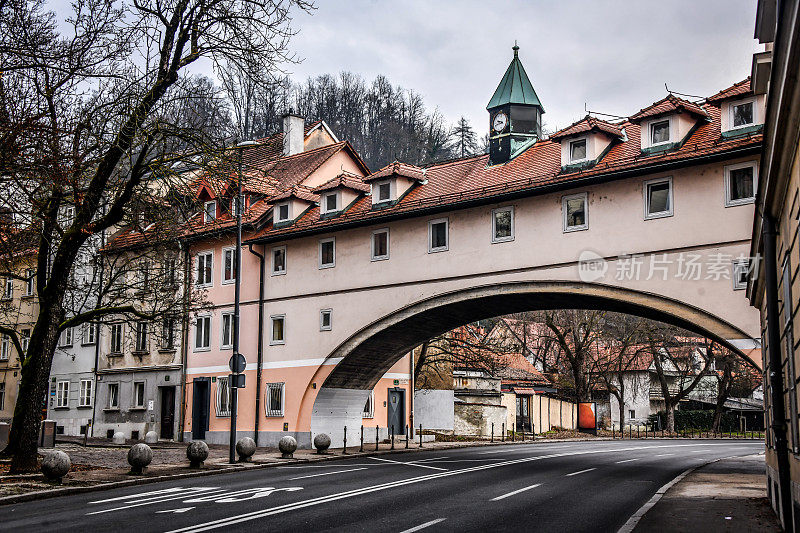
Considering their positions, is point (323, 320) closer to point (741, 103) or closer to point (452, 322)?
point (452, 322)

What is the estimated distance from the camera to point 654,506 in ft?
54.0

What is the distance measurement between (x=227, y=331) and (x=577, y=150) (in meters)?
18.4

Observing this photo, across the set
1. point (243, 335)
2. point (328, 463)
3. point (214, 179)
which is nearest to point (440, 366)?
point (243, 335)

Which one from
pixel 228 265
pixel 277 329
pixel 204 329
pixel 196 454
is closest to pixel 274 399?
pixel 277 329

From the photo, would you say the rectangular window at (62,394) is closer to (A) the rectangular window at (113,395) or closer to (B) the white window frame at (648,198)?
(A) the rectangular window at (113,395)

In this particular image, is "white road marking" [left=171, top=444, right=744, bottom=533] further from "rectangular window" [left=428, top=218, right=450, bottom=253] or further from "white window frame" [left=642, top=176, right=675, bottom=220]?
"rectangular window" [left=428, top=218, right=450, bottom=253]

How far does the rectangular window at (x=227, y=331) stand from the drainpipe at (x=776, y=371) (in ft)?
99.0

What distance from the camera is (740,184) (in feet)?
86.5

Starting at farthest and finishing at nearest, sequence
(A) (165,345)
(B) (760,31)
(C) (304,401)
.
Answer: (A) (165,345) → (C) (304,401) → (B) (760,31)

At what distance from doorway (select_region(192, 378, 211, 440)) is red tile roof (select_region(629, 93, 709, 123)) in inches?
895

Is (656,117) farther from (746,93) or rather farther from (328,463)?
→ (328,463)

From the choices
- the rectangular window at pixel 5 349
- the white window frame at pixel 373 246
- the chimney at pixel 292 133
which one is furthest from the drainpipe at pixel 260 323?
the rectangular window at pixel 5 349

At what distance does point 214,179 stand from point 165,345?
23.9 metres

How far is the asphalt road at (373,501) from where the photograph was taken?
13773mm
